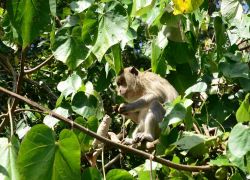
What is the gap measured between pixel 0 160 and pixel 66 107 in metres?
1.64

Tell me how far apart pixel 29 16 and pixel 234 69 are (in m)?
1.60

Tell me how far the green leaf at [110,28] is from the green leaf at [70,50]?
0.20 m

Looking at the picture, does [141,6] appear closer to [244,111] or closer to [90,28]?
[90,28]

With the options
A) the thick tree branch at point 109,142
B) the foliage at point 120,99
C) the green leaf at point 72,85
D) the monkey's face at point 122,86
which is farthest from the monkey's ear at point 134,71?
the thick tree branch at point 109,142

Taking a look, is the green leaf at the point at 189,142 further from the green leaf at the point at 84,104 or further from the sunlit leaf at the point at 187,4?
the sunlit leaf at the point at 187,4

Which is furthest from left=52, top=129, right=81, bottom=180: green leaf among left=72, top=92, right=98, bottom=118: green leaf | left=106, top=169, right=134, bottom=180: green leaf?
left=72, top=92, right=98, bottom=118: green leaf

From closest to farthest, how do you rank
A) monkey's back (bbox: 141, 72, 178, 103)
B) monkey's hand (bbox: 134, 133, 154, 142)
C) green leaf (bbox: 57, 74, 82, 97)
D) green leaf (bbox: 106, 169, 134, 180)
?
1. green leaf (bbox: 106, 169, 134, 180)
2. green leaf (bbox: 57, 74, 82, 97)
3. monkey's hand (bbox: 134, 133, 154, 142)
4. monkey's back (bbox: 141, 72, 178, 103)

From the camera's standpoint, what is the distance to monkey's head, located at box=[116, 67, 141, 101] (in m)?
5.55

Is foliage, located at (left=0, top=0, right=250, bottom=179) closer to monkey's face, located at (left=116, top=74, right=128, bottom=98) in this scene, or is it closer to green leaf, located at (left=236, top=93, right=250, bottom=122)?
green leaf, located at (left=236, top=93, right=250, bottom=122)

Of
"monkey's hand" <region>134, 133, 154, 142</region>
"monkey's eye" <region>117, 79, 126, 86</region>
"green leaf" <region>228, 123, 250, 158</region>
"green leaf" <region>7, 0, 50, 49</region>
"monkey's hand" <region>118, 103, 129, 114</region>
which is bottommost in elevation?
"monkey's hand" <region>134, 133, 154, 142</region>

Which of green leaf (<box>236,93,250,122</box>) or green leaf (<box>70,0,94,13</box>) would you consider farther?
green leaf (<box>70,0,94,13</box>)

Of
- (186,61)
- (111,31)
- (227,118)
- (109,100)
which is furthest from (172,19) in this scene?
(109,100)

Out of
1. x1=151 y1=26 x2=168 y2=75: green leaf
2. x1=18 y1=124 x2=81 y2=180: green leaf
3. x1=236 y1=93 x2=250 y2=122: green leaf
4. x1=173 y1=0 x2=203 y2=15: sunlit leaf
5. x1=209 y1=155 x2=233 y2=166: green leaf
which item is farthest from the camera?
x1=151 y1=26 x2=168 y2=75: green leaf

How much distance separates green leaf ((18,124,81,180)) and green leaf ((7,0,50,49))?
1.13 feet
